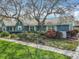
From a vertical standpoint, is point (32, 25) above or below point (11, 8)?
below

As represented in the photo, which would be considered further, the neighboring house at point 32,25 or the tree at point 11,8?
the neighboring house at point 32,25

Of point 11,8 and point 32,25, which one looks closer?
point 11,8

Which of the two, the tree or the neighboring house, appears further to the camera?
the neighboring house

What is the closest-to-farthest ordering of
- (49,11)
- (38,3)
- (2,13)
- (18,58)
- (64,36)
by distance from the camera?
(18,58) → (38,3) → (49,11) → (2,13) → (64,36)

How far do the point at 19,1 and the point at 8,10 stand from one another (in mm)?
2346

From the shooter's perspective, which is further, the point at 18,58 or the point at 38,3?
the point at 38,3

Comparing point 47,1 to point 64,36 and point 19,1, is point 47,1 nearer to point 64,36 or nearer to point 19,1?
point 19,1

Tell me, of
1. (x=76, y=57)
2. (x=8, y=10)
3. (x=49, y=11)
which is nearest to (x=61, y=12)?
(x=49, y=11)

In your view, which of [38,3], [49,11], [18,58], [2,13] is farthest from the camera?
[2,13]

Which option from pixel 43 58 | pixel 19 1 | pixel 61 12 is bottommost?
pixel 43 58

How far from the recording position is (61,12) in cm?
2358

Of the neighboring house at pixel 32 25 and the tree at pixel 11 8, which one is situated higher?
the tree at pixel 11 8

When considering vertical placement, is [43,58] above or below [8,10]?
below

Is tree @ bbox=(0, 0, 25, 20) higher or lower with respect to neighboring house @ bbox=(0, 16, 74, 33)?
higher
